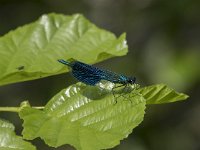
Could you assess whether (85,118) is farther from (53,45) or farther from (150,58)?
(150,58)

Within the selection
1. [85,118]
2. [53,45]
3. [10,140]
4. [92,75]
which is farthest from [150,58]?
[10,140]

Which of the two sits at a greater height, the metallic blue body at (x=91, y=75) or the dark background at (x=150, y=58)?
the dark background at (x=150, y=58)

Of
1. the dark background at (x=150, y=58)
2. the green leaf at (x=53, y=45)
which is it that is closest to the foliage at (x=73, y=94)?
the green leaf at (x=53, y=45)

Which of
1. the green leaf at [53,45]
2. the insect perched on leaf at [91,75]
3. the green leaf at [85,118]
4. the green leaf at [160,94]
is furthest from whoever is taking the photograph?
the green leaf at [53,45]

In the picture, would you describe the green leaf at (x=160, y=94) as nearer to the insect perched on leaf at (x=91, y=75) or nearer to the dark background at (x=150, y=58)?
the insect perched on leaf at (x=91, y=75)

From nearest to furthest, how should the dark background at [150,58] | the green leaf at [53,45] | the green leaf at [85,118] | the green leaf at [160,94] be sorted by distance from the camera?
the green leaf at [85,118], the green leaf at [160,94], the green leaf at [53,45], the dark background at [150,58]

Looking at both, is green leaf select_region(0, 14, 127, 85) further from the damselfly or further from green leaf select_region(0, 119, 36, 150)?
green leaf select_region(0, 119, 36, 150)
